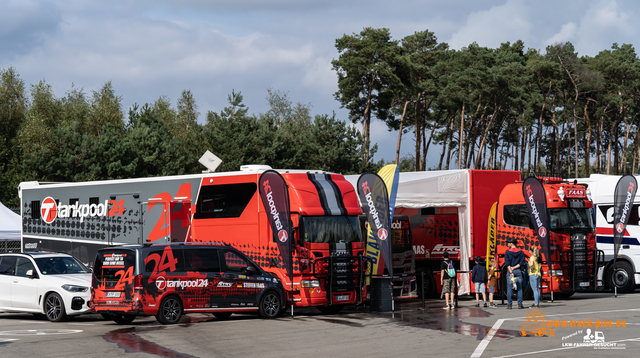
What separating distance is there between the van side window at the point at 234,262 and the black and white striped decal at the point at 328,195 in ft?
8.09

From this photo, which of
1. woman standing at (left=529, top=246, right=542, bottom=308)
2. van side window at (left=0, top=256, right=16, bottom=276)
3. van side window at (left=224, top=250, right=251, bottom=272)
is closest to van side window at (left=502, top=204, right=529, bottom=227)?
woman standing at (left=529, top=246, right=542, bottom=308)

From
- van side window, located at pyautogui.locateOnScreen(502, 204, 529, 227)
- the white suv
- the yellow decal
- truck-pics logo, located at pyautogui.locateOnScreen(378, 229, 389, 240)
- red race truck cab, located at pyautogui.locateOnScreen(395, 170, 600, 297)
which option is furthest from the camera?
van side window, located at pyautogui.locateOnScreen(502, 204, 529, 227)

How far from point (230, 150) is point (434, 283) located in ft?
76.9

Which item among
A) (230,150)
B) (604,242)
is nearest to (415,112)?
(230,150)

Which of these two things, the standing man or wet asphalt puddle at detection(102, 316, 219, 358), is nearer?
wet asphalt puddle at detection(102, 316, 219, 358)

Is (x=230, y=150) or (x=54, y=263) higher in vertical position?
(x=230, y=150)

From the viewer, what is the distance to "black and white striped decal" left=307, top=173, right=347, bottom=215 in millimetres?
17344

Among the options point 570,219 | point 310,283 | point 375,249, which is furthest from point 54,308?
point 570,219

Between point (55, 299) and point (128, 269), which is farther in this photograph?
point (55, 299)

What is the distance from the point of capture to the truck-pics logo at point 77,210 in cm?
2009

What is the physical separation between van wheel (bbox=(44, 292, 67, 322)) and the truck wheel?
16918 millimetres

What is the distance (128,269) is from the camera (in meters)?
14.5

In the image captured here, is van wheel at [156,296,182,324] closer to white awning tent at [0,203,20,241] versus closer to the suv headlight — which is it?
the suv headlight

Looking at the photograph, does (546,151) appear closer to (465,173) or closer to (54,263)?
(465,173)
